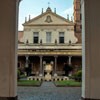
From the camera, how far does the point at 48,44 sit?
123ft

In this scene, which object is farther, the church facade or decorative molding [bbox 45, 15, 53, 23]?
decorative molding [bbox 45, 15, 53, 23]

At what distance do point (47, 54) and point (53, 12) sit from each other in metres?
6.25

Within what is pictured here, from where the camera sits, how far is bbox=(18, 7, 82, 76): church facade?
35875mm
